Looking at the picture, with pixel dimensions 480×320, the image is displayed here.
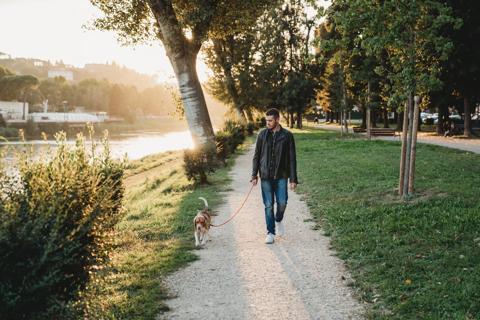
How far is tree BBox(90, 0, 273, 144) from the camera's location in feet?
52.7

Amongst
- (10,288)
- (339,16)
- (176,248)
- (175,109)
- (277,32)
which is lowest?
(176,248)

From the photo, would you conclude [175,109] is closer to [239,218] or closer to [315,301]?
[239,218]

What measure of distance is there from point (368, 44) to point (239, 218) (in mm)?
4339

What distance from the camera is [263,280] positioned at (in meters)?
5.98

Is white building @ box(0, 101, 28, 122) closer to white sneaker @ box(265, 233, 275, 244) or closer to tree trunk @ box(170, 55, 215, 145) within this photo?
tree trunk @ box(170, 55, 215, 145)

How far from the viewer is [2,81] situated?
9769 centimetres

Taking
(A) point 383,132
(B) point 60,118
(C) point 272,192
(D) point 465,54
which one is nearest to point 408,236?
(C) point 272,192

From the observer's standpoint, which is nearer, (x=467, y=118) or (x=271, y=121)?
(x=271, y=121)

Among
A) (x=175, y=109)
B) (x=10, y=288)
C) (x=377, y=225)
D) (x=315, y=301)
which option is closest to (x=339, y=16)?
(x=377, y=225)

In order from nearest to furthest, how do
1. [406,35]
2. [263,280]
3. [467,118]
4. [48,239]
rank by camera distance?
[48,239] < [263,280] < [406,35] < [467,118]

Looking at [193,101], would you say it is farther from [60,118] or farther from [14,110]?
[14,110]

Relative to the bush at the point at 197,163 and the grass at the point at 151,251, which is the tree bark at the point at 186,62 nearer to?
the bush at the point at 197,163

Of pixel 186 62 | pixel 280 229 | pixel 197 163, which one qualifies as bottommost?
pixel 280 229

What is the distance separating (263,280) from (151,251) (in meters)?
2.20
